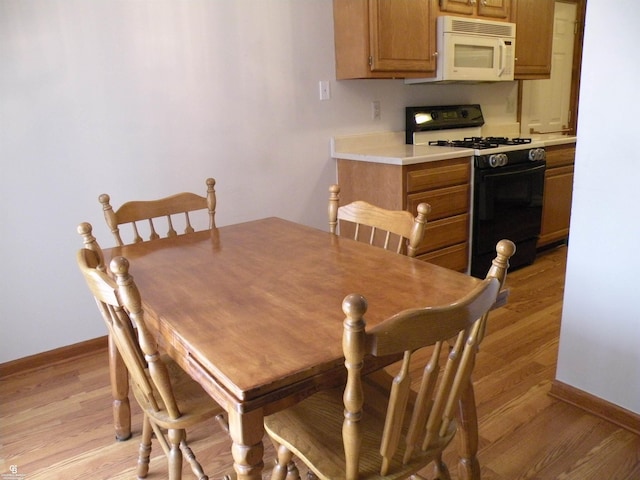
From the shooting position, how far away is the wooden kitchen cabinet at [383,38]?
2.84 m

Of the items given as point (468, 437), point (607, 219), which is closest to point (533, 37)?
point (607, 219)

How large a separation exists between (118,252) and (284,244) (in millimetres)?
562

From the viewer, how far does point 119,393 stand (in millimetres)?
1782

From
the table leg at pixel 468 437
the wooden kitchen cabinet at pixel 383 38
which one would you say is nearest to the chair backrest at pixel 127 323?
the table leg at pixel 468 437

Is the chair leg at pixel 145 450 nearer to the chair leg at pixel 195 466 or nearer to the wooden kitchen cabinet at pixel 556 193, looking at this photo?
the chair leg at pixel 195 466

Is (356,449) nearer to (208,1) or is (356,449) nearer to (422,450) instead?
(422,450)

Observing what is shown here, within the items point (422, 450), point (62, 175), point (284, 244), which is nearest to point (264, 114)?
point (62, 175)

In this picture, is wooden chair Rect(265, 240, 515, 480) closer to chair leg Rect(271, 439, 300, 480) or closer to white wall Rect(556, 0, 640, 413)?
chair leg Rect(271, 439, 300, 480)

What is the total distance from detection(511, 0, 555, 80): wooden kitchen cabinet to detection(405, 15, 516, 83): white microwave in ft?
0.45

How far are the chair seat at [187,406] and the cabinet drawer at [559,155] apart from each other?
307 centimetres

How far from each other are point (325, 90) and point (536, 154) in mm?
1504

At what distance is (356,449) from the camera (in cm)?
94

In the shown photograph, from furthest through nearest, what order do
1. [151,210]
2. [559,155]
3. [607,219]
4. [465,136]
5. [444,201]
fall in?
[465,136] < [559,155] < [444,201] < [151,210] < [607,219]

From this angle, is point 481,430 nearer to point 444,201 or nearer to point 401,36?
point 444,201
